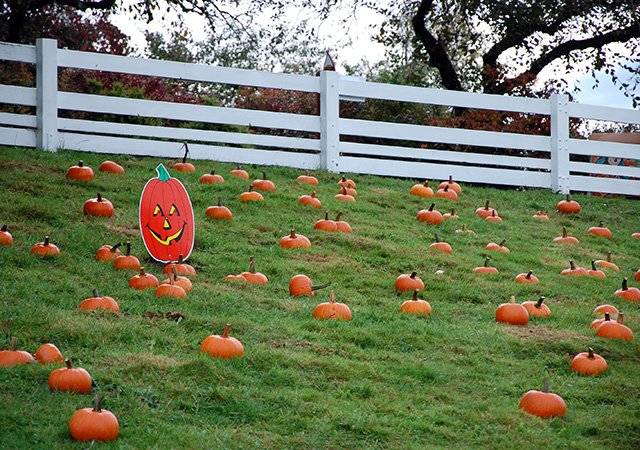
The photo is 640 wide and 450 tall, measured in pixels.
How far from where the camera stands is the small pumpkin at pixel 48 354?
25.1 ft

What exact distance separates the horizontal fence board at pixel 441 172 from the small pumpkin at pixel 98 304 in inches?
320

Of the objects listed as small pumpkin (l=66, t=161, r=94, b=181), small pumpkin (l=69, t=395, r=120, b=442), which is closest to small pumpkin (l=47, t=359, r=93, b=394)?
small pumpkin (l=69, t=395, r=120, b=442)

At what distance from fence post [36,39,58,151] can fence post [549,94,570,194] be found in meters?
7.80

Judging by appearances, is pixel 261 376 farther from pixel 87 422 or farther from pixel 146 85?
pixel 146 85

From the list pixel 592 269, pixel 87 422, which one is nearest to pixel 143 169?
pixel 592 269

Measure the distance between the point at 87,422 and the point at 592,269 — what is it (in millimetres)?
7597

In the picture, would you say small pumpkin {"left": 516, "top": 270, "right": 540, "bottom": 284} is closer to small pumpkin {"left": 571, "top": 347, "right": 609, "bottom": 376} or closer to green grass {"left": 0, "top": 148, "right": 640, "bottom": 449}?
green grass {"left": 0, "top": 148, "right": 640, "bottom": 449}

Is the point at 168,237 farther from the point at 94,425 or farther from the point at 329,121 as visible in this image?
the point at 329,121

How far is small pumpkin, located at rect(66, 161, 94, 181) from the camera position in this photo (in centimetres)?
1356

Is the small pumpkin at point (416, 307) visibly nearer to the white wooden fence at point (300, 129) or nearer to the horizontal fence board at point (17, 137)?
the white wooden fence at point (300, 129)

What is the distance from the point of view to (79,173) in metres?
13.6

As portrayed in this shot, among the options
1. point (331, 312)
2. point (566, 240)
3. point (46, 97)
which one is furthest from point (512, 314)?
point (46, 97)

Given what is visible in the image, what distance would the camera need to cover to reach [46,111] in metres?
Result: 15.3

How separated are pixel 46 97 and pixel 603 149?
895 centimetres
